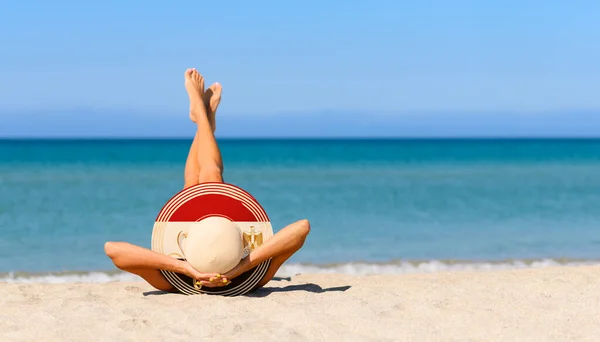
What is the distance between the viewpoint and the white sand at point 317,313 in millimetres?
4566

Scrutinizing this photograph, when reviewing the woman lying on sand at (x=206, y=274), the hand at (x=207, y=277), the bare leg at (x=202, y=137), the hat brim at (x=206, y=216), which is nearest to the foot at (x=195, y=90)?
the bare leg at (x=202, y=137)

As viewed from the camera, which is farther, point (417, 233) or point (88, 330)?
point (417, 233)

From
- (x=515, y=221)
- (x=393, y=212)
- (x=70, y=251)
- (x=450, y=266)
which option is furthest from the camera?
(x=393, y=212)

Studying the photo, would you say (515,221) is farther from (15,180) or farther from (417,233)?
(15,180)

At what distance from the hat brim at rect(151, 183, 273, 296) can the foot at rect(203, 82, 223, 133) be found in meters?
1.50

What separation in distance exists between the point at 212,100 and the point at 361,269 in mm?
2749

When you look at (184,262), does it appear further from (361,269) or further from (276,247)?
(361,269)

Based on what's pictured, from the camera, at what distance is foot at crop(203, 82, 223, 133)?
22.8 feet

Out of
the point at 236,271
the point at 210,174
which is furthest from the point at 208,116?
the point at 236,271

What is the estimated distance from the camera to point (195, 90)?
697cm

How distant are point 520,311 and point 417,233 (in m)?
6.79

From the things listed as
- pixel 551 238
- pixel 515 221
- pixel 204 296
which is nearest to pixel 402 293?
pixel 204 296

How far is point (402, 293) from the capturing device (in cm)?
580

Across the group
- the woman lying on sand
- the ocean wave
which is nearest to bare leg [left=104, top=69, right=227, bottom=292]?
the woman lying on sand
